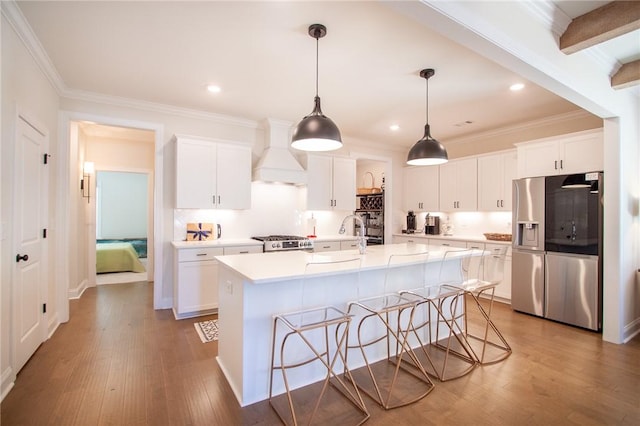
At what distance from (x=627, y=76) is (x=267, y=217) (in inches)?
180

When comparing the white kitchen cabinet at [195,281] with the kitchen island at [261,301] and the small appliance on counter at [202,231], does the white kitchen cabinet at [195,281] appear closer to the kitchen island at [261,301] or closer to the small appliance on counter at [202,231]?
the small appliance on counter at [202,231]

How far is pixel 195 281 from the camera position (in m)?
3.88

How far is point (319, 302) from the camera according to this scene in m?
2.39

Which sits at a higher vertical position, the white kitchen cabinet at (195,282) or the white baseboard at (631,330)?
the white kitchen cabinet at (195,282)

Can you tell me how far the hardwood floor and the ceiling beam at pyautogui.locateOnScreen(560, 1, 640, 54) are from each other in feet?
8.63

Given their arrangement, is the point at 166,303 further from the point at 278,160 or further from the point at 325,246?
the point at 278,160

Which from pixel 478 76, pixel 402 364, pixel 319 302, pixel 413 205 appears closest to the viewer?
pixel 319 302

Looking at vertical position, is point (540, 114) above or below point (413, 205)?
above

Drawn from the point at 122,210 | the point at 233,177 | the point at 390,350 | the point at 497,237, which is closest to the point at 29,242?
the point at 233,177

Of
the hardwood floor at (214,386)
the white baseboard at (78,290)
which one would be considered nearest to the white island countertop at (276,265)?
the hardwood floor at (214,386)

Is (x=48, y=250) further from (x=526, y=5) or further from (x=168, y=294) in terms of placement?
(x=526, y=5)

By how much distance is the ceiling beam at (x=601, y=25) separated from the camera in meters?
2.07

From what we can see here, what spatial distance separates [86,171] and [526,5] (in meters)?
6.43

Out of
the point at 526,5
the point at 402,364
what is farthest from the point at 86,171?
the point at 526,5
